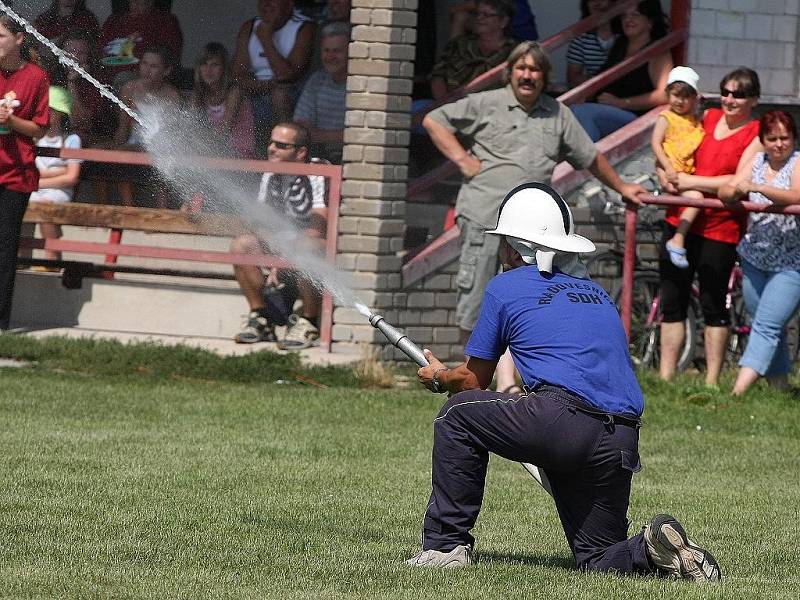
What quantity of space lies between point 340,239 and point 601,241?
2.33 meters

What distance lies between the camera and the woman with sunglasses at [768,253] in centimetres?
1159

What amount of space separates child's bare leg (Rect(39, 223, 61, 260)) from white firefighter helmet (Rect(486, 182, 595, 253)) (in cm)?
859

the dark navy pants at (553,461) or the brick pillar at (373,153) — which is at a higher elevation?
the brick pillar at (373,153)

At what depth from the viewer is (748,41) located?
49.2 feet

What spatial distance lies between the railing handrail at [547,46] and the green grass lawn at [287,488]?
132 inches

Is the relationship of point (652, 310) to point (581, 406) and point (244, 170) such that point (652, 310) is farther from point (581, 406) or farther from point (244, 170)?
point (581, 406)

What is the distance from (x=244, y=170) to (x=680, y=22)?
4318 millimetres

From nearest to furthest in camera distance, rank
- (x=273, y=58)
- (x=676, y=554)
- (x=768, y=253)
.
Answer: (x=676, y=554) < (x=768, y=253) < (x=273, y=58)

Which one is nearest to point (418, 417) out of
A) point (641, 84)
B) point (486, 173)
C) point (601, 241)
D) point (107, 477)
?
point (486, 173)

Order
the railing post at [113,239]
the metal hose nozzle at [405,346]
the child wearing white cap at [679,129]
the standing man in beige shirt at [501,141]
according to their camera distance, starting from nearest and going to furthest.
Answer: the metal hose nozzle at [405,346], the standing man in beige shirt at [501,141], the child wearing white cap at [679,129], the railing post at [113,239]

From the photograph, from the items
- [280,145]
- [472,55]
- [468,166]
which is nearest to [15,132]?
[280,145]

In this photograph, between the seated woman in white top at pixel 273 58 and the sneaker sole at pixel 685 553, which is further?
the seated woman in white top at pixel 273 58

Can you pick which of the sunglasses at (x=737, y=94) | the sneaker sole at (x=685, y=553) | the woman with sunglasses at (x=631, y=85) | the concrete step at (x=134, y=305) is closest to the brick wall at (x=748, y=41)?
the woman with sunglasses at (x=631, y=85)

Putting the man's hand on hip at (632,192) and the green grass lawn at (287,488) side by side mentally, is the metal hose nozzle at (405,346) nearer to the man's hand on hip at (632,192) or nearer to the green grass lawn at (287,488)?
the green grass lawn at (287,488)
